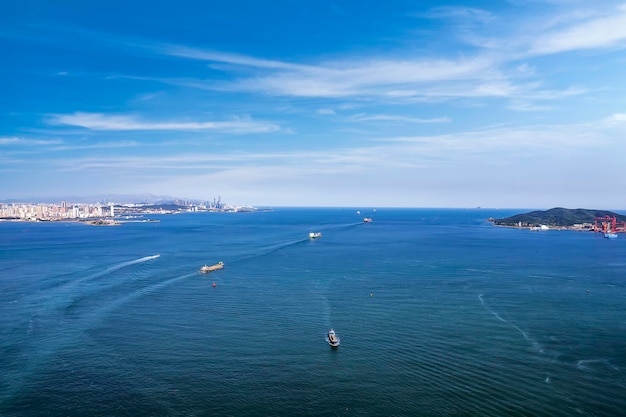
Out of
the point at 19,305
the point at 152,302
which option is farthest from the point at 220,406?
the point at 19,305

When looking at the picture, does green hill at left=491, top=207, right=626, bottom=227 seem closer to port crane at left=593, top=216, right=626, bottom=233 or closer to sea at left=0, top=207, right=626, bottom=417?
port crane at left=593, top=216, right=626, bottom=233

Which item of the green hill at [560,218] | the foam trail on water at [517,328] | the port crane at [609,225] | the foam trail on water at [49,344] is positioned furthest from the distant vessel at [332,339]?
the green hill at [560,218]

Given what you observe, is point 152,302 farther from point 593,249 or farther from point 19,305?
point 593,249

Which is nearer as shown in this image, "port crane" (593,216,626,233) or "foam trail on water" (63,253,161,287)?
"foam trail on water" (63,253,161,287)

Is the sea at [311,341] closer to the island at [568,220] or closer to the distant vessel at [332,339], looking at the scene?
the distant vessel at [332,339]

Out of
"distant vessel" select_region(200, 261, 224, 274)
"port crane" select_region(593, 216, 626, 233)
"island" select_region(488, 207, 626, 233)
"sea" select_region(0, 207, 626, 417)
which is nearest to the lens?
"sea" select_region(0, 207, 626, 417)

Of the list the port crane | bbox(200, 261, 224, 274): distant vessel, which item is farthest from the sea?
the port crane
